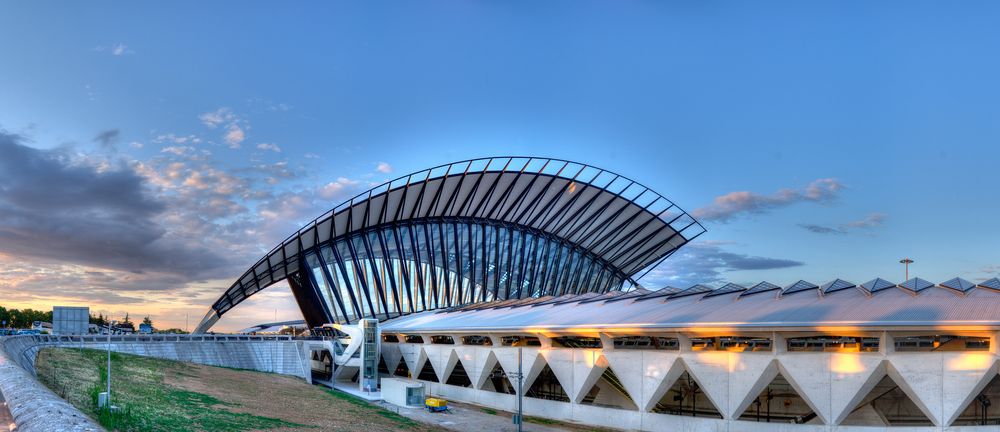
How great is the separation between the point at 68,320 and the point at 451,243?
55.5 metres

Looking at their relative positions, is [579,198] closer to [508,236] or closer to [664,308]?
[508,236]

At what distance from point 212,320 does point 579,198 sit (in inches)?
2001

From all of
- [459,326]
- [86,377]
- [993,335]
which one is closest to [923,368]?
[993,335]

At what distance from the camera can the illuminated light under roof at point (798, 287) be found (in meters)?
46.1

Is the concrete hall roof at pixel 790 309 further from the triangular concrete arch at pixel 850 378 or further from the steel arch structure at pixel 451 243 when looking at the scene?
the steel arch structure at pixel 451 243

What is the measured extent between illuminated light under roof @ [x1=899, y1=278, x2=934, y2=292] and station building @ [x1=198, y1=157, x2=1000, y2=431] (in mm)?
156

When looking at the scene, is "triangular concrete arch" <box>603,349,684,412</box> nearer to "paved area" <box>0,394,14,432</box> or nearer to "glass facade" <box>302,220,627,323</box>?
"paved area" <box>0,394,14,432</box>

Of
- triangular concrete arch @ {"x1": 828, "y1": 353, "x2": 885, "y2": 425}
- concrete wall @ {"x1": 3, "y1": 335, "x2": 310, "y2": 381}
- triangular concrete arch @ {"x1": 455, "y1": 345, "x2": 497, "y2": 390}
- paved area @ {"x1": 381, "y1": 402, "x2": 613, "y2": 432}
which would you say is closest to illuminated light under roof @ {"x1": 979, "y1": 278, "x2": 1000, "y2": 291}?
triangular concrete arch @ {"x1": 828, "y1": 353, "x2": 885, "y2": 425}

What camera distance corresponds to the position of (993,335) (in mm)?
35156

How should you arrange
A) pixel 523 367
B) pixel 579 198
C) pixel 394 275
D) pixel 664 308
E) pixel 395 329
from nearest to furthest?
pixel 664 308 → pixel 523 367 → pixel 395 329 → pixel 394 275 → pixel 579 198

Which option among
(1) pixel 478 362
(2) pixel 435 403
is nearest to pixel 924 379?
(2) pixel 435 403

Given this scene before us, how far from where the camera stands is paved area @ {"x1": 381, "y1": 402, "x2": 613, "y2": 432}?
46.4 m

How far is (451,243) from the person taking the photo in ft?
305

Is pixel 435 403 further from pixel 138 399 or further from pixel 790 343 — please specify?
pixel 790 343
